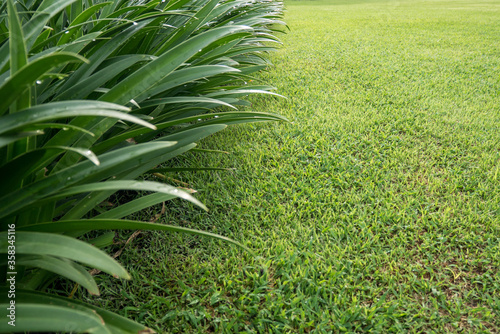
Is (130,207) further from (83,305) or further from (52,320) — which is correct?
(52,320)

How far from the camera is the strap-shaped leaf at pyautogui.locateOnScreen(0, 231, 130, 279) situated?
2.59 ft

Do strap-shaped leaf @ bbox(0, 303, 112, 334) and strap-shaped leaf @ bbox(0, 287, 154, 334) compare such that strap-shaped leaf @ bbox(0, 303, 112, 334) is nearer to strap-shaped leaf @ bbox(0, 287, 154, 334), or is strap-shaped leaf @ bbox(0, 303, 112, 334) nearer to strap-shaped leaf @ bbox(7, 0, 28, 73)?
strap-shaped leaf @ bbox(0, 287, 154, 334)

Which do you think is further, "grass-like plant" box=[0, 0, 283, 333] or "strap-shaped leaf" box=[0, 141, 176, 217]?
"strap-shaped leaf" box=[0, 141, 176, 217]

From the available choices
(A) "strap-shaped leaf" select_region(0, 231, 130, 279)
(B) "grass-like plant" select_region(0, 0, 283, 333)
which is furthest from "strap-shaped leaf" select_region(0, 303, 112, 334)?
(A) "strap-shaped leaf" select_region(0, 231, 130, 279)

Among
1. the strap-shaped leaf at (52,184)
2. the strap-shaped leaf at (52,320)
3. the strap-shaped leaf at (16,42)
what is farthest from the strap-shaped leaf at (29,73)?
the strap-shaped leaf at (52,320)

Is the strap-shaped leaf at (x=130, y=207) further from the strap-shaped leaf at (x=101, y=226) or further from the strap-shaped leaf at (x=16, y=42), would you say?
the strap-shaped leaf at (x=16, y=42)

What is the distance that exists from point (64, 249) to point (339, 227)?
129 cm

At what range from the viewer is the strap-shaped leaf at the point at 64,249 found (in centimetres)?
79

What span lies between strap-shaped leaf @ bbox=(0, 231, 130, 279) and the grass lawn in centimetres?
57

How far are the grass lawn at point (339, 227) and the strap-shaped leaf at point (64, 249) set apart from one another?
573mm

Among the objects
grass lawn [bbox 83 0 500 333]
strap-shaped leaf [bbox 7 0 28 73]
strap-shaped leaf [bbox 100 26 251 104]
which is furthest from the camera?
grass lawn [bbox 83 0 500 333]

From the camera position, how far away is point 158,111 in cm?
178

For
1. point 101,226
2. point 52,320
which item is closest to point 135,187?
point 101,226

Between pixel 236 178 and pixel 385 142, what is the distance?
45.6 inches
